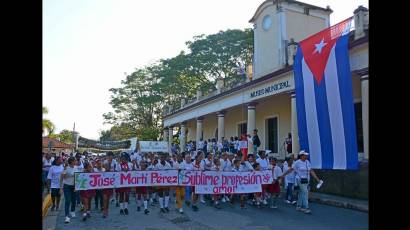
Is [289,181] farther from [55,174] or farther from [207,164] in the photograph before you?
[55,174]

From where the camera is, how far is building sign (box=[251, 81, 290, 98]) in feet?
62.1

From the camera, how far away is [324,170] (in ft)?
48.9

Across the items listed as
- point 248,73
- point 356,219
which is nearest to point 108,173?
point 356,219

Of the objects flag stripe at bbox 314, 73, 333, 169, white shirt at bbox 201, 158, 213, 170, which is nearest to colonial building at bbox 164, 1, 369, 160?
flag stripe at bbox 314, 73, 333, 169

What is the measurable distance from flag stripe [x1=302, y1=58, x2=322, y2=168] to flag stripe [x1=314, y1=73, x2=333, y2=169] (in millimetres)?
191

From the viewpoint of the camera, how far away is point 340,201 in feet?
42.0

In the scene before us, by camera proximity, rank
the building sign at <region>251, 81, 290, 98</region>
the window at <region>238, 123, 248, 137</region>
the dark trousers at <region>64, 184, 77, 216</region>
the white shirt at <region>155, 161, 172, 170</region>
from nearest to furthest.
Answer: the dark trousers at <region>64, 184, 77, 216</region>, the white shirt at <region>155, 161, 172, 170</region>, the building sign at <region>251, 81, 290, 98</region>, the window at <region>238, 123, 248, 137</region>

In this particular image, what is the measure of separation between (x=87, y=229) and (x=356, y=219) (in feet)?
23.5

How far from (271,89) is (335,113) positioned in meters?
6.56

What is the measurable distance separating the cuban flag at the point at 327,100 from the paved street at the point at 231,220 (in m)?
2.14

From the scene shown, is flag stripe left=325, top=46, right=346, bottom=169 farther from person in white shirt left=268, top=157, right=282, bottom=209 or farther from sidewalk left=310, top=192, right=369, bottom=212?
person in white shirt left=268, top=157, right=282, bottom=209

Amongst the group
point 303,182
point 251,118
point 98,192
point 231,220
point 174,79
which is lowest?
point 231,220

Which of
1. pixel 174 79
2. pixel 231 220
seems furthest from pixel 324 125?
pixel 174 79
